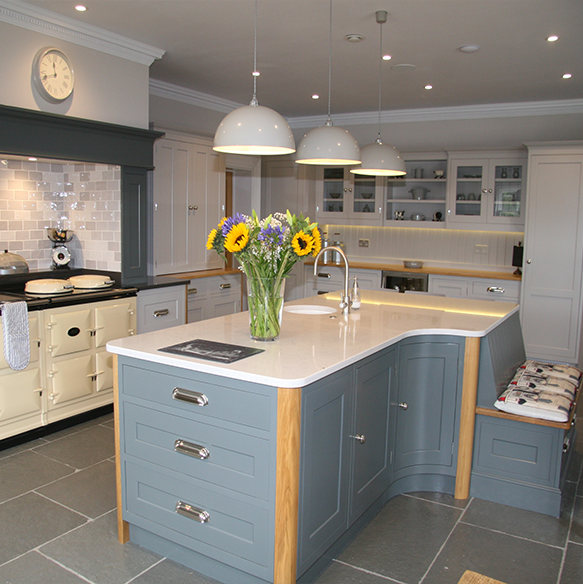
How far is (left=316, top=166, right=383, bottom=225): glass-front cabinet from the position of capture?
7.12 metres

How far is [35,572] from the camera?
7.58 feet

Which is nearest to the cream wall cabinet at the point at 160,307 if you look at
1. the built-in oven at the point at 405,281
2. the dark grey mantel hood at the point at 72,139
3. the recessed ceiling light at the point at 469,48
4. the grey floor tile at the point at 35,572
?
the dark grey mantel hood at the point at 72,139

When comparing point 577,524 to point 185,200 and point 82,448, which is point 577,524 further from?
point 185,200

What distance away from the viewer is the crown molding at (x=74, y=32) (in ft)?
11.8

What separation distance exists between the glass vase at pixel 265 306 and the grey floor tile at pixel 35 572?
1.28m

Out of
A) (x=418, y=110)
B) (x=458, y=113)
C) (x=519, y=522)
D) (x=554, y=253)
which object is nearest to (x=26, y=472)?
(x=519, y=522)

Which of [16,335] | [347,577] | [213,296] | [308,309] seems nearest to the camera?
[347,577]

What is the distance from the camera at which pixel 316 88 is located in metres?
5.70

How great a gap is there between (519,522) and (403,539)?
26.4 inches

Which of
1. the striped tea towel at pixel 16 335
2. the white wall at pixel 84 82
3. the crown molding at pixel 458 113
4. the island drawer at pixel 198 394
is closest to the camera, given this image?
the island drawer at pixel 198 394

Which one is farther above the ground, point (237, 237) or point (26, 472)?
point (237, 237)

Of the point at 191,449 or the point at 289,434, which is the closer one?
the point at 289,434

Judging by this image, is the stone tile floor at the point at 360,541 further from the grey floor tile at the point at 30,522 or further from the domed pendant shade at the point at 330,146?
the domed pendant shade at the point at 330,146

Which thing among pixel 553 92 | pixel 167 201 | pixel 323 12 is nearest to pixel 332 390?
pixel 323 12
